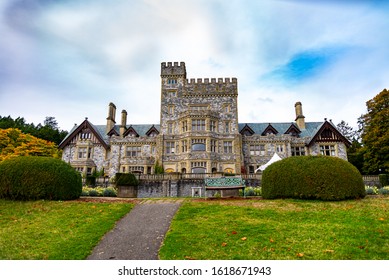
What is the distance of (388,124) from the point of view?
103 ft

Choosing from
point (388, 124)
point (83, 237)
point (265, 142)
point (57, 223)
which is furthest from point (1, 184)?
point (388, 124)

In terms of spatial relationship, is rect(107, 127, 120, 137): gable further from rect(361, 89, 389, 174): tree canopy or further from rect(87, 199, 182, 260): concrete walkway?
rect(361, 89, 389, 174): tree canopy

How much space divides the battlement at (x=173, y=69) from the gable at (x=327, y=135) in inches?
764

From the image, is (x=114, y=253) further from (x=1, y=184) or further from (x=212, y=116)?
(x=212, y=116)

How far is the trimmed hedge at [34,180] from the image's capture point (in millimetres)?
13625

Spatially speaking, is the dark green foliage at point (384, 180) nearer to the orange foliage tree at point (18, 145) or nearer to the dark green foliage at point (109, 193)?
the dark green foliage at point (109, 193)

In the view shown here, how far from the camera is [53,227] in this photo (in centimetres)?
924

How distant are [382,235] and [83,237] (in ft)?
28.6

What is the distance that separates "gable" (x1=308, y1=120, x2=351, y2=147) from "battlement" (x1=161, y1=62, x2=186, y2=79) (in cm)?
1941

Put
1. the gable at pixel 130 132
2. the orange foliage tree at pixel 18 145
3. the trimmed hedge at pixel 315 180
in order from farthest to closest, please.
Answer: the gable at pixel 130 132
the orange foliage tree at pixel 18 145
the trimmed hedge at pixel 315 180

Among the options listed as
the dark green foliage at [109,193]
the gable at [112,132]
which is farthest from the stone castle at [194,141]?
the dark green foliage at [109,193]

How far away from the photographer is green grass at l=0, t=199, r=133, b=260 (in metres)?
6.92

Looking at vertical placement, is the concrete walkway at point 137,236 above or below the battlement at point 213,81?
below

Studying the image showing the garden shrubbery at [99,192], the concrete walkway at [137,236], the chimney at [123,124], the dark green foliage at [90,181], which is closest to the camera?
the concrete walkway at [137,236]
